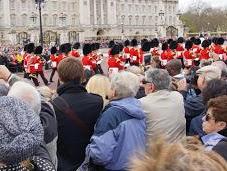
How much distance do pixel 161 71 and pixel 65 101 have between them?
0.86 metres

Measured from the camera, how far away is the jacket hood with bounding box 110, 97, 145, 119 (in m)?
3.62

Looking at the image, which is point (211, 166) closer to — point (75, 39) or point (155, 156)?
point (155, 156)

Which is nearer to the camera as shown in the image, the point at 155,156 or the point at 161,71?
the point at 155,156

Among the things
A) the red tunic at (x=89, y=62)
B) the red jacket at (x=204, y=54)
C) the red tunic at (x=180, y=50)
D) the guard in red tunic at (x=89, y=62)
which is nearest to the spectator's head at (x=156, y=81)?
the guard in red tunic at (x=89, y=62)

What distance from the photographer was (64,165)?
3.85 meters

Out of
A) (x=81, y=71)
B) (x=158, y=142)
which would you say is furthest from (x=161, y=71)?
(x=158, y=142)

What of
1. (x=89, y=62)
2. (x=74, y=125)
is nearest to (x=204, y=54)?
(x=89, y=62)

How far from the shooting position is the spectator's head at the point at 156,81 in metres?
4.09

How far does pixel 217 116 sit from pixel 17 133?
50.6 inches

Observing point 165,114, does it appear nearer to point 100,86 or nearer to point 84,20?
point 100,86

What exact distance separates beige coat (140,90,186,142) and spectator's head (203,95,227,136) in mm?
857

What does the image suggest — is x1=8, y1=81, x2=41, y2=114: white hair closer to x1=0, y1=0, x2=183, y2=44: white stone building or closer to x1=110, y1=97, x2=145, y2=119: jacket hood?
x1=110, y1=97, x2=145, y2=119: jacket hood

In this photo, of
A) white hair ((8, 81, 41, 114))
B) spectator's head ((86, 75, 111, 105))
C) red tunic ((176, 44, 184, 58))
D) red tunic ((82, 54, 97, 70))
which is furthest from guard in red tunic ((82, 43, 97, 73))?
white hair ((8, 81, 41, 114))

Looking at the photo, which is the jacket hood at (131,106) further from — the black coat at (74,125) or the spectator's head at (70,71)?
the spectator's head at (70,71)
